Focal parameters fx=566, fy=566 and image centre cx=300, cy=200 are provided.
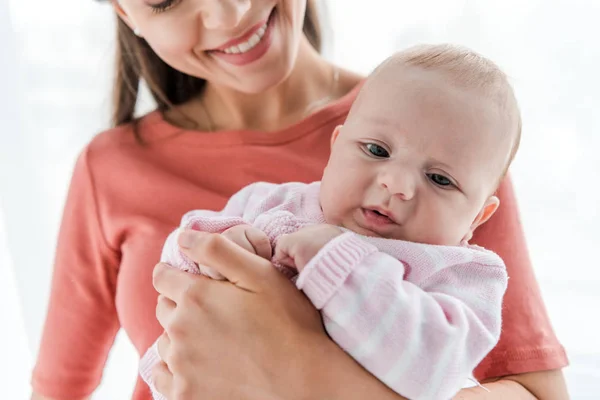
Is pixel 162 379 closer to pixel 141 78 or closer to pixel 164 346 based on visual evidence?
pixel 164 346

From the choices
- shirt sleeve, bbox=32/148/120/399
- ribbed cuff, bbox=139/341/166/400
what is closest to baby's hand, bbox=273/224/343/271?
ribbed cuff, bbox=139/341/166/400

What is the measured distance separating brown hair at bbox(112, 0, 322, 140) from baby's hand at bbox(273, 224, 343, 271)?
781mm

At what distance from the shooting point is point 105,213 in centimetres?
129

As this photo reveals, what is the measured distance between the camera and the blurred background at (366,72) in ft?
4.67

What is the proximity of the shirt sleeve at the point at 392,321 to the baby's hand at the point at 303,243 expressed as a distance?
0.02m

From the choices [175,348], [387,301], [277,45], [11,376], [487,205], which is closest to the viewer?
[387,301]

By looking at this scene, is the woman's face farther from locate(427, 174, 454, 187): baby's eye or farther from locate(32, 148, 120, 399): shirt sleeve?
locate(427, 174, 454, 187): baby's eye

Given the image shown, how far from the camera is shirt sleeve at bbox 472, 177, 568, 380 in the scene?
3.40ft

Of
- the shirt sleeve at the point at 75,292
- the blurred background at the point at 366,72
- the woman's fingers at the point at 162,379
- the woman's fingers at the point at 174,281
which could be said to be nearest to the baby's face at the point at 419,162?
the woman's fingers at the point at 174,281

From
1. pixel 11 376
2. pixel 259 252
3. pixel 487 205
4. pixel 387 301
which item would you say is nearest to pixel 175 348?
pixel 259 252

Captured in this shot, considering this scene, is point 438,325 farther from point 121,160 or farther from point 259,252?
point 121,160

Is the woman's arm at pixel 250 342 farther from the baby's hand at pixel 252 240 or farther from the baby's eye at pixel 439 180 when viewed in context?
the baby's eye at pixel 439 180

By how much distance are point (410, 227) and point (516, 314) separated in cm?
37

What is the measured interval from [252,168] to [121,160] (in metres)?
0.32
